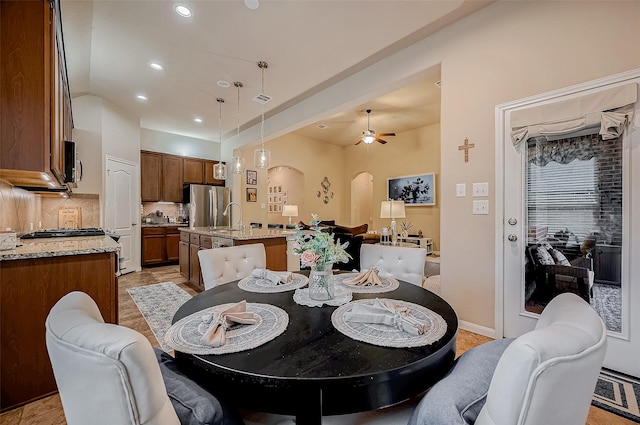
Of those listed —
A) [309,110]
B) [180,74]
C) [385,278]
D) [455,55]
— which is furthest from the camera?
[309,110]

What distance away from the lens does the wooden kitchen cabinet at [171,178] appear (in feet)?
20.1

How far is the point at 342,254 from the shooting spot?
1349 mm

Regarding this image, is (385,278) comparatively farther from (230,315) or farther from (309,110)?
(309,110)

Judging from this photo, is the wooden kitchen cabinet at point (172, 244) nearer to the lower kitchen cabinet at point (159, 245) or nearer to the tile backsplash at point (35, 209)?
the lower kitchen cabinet at point (159, 245)

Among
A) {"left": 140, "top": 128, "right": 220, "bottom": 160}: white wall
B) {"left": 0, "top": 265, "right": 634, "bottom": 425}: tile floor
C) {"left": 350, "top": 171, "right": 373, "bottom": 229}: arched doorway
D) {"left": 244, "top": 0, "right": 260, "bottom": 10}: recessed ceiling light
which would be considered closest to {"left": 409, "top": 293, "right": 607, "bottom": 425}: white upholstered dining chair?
{"left": 0, "top": 265, "right": 634, "bottom": 425}: tile floor

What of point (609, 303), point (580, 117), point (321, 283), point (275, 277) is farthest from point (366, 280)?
point (580, 117)

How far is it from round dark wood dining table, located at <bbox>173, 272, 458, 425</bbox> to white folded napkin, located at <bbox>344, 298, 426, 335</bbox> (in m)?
0.09

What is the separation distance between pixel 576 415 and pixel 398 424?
50 centimetres

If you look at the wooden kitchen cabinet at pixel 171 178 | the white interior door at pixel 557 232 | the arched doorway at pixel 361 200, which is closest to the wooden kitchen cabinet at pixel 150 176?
the wooden kitchen cabinet at pixel 171 178

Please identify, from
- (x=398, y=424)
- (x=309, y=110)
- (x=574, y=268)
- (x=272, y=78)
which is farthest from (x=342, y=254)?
(x=309, y=110)

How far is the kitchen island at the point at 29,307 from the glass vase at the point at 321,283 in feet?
5.62

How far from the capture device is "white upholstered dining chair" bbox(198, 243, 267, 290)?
Result: 1810mm

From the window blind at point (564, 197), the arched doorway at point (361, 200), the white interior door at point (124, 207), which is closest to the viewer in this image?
the window blind at point (564, 197)

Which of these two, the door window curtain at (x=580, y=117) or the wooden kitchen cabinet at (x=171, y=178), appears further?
the wooden kitchen cabinet at (x=171, y=178)
